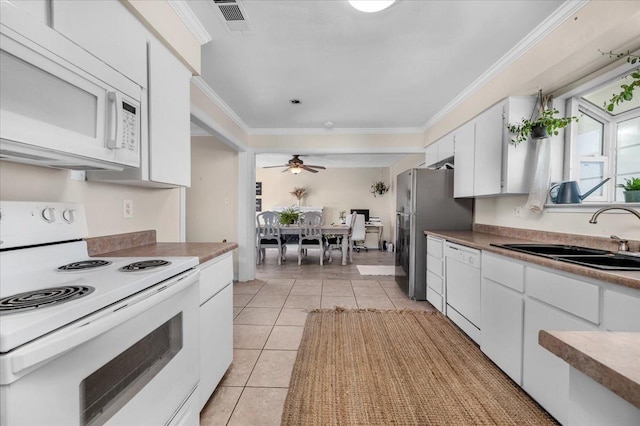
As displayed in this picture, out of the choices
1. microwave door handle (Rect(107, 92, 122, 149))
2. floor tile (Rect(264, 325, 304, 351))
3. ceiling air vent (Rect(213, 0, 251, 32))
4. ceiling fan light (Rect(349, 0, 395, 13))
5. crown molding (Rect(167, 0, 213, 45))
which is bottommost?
floor tile (Rect(264, 325, 304, 351))

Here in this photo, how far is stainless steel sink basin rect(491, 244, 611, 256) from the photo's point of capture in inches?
69.4

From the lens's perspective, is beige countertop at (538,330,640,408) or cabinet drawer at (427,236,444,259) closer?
beige countertop at (538,330,640,408)

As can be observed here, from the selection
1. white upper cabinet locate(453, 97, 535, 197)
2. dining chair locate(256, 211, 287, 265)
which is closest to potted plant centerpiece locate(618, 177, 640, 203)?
white upper cabinet locate(453, 97, 535, 197)

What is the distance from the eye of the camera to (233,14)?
1819 millimetres

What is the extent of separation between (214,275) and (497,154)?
250cm

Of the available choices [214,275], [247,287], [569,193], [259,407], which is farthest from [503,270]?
[247,287]

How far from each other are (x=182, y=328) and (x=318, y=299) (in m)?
2.39

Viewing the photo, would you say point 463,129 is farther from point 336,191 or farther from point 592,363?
point 336,191

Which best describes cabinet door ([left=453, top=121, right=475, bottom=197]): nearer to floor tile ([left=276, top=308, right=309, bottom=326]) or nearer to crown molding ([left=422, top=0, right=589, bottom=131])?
crown molding ([left=422, top=0, right=589, bottom=131])

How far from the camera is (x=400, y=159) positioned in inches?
277

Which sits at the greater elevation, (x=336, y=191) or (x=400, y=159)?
(x=400, y=159)

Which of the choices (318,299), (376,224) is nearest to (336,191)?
(376,224)

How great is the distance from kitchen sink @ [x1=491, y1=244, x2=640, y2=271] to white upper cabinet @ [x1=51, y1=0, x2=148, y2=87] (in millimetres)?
2356

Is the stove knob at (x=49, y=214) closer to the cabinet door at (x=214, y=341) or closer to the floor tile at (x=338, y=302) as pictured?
the cabinet door at (x=214, y=341)
